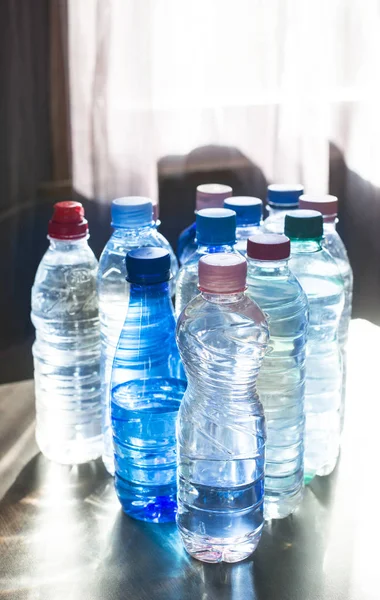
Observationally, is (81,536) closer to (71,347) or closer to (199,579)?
(199,579)

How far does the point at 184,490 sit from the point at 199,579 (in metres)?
0.11

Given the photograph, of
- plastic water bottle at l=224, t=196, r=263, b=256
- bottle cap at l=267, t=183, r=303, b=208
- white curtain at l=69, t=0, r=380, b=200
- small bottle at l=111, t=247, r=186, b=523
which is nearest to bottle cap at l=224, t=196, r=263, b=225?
plastic water bottle at l=224, t=196, r=263, b=256

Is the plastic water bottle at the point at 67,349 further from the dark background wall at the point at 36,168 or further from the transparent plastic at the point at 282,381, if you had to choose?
the dark background wall at the point at 36,168

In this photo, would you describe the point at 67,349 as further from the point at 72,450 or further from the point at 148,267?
the point at 148,267

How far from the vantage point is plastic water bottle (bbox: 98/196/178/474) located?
3.49ft

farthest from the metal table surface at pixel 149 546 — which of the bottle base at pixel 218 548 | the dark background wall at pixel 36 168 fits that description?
the dark background wall at pixel 36 168

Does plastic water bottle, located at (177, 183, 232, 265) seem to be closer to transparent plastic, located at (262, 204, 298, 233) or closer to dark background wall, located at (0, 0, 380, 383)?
transparent plastic, located at (262, 204, 298, 233)

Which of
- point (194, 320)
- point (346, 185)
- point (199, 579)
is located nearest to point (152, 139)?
point (346, 185)

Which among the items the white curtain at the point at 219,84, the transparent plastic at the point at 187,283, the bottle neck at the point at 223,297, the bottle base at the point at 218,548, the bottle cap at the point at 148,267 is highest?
the white curtain at the point at 219,84

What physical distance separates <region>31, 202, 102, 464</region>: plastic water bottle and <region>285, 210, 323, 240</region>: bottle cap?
1.13 ft

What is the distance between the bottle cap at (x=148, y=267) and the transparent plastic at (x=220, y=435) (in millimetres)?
60

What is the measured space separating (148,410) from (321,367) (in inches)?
12.1

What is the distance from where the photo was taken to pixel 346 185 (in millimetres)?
2361

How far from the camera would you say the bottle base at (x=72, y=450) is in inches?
44.3
